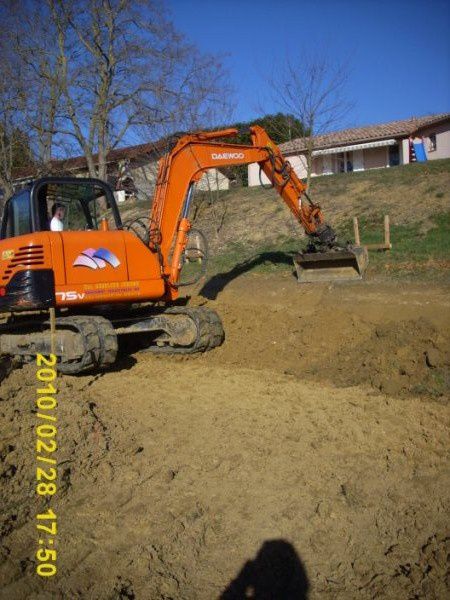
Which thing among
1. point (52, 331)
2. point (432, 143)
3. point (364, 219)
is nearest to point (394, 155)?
point (432, 143)

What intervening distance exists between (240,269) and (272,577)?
1196 cm

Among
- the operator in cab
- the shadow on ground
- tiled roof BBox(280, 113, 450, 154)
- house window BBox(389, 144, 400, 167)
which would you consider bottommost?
the shadow on ground

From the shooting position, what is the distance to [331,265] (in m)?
11.9

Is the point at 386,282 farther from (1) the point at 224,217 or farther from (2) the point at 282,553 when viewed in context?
(1) the point at 224,217

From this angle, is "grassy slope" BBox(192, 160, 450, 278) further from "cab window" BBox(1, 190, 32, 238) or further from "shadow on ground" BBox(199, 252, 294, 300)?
"cab window" BBox(1, 190, 32, 238)

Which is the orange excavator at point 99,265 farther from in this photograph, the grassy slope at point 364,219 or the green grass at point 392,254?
the grassy slope at point 364,219

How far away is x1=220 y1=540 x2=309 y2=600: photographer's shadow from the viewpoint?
3334 mm

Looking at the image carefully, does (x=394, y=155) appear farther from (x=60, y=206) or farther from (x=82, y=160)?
(x=60, y=206)

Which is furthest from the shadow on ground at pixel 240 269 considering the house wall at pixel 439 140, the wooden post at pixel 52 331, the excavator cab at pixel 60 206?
the house wall at pixel 439 140

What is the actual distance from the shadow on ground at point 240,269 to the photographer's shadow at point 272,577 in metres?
10.2

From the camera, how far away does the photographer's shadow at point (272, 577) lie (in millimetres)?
3334

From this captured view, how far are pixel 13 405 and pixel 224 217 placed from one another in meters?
16.3
